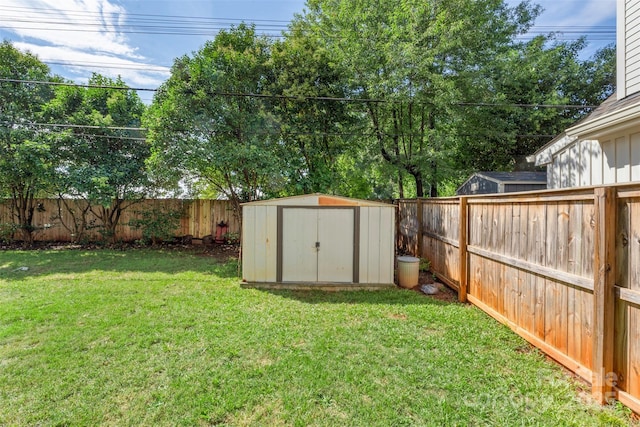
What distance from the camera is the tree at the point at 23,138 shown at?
7.83 m

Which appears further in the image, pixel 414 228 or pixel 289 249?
pixel 414 228

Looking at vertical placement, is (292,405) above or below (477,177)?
below

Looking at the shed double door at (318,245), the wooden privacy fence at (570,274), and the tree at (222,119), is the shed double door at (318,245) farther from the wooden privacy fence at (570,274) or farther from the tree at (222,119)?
the tree at (222,119)

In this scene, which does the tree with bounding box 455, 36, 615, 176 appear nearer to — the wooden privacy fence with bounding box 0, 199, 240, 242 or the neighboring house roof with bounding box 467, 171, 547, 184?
the neighboring house roof with bounding box 467, 171, 547, 184

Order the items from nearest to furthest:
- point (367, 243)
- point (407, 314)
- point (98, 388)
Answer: point (98, 388) < point (407, 314) < point (367, 243)

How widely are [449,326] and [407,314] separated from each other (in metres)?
0.58

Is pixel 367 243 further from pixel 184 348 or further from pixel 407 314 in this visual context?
pixel 184 348

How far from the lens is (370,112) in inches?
407

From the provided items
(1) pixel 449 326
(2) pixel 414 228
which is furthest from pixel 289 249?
(2) pixel 414 228

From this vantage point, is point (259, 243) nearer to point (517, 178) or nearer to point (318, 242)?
point (318, 242)

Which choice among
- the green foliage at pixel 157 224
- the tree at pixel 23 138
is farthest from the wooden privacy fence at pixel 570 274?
the tree at pixel 23 138

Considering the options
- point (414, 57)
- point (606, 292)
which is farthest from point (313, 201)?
point (414, 57)

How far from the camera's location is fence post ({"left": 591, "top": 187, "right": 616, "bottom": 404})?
2.09 metres

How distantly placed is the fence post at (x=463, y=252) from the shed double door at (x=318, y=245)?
1.82m
